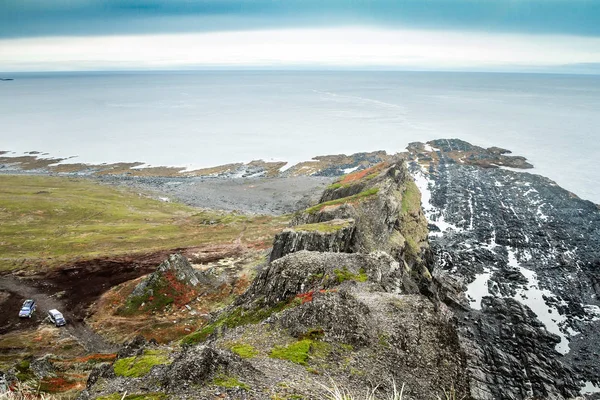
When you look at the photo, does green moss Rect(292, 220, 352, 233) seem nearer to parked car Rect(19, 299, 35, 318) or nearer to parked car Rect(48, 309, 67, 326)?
parked car Rect(48, 309, 67, 326)

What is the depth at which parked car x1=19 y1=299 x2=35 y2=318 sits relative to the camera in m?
50.7

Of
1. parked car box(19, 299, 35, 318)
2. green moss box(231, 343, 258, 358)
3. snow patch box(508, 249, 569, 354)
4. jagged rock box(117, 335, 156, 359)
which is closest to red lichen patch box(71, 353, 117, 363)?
jagged rock box(117, 335, 156, 359)

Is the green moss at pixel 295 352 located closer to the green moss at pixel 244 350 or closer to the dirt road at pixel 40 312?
the green moss at pixel 244 350

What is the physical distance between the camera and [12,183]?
413 feet

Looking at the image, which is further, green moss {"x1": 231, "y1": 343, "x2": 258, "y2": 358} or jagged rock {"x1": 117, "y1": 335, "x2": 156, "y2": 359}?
jagged rock {"x1": 117, "y1": 335, "x2": 156, "y2": 359}

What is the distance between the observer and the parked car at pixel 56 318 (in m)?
48.8

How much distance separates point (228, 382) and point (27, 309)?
44238 mm

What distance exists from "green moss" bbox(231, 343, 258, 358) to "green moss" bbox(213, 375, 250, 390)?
4814mm

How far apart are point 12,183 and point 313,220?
375ft

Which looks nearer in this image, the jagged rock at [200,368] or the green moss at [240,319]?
the jagged rock at [200,368]

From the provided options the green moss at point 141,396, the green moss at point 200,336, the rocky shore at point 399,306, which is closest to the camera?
the green moss at point 141,396

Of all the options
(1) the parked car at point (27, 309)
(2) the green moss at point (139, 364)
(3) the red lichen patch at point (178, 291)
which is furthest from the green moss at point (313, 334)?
(1) the parked car at point (27, 309)

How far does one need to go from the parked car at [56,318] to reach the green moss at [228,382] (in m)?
38.0

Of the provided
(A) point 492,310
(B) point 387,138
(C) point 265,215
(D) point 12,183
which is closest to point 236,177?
(C) point 265,215
